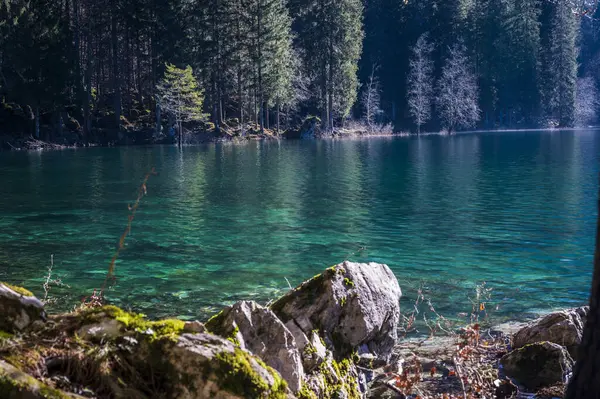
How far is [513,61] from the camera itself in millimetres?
103750

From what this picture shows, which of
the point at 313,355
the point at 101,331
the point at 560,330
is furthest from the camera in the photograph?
the point at 560,330

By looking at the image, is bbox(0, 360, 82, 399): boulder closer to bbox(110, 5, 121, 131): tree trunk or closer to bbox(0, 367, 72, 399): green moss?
bbox(0, 367, 72, 399): green moss

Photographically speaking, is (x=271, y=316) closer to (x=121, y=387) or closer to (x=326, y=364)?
(x=326, y=364)

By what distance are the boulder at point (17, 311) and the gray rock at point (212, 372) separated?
0.82 metres

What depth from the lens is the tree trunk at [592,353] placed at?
11.8ft

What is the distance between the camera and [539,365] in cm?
648

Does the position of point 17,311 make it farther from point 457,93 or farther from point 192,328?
point 457,93

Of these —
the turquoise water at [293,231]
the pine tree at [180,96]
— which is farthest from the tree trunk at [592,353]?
the pine tree at [180,96]

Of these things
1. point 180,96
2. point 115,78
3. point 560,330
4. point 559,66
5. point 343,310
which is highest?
point 559,66

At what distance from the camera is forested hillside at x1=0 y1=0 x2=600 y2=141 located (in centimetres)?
5856

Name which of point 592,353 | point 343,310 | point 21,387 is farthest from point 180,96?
point 21,387

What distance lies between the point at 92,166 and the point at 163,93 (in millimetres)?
28830

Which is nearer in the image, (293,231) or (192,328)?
(192,328)

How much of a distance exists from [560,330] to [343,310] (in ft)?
8.80
